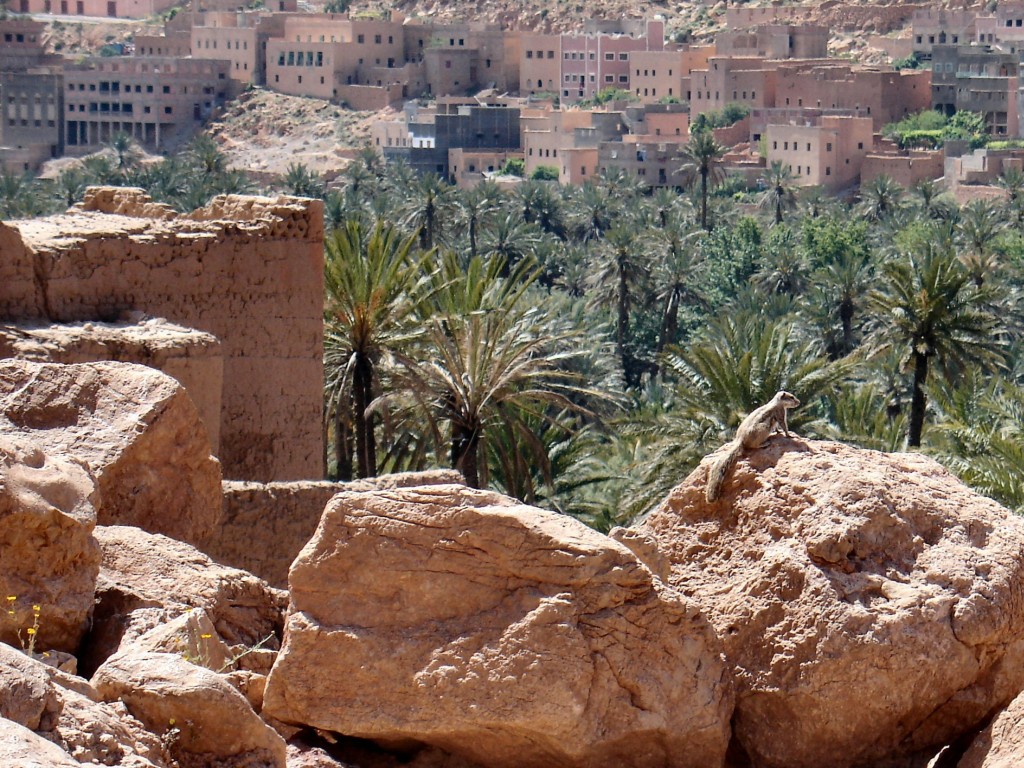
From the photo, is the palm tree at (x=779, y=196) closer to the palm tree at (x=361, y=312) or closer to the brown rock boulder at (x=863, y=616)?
the palm tree at (x=361, y=312)

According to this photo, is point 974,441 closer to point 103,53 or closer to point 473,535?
point 473,535

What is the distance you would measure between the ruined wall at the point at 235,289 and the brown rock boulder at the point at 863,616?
500 cm

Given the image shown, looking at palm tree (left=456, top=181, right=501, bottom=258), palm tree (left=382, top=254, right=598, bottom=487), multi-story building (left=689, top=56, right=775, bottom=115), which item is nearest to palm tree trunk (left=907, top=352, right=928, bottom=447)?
palm tree (left=382, top=254, right=598, bottom=487)

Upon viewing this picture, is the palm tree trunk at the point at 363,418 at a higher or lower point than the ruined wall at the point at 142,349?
lower

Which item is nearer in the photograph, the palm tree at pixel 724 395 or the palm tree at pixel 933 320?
the palm tree at pixel 724 395

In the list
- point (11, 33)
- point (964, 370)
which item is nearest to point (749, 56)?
point (11, 33)

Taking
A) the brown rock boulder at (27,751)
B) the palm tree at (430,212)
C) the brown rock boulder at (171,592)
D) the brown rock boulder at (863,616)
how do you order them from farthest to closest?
the palm tree at (430,212) < the brown rock boulder at (171,592) < the brown rock boulder at (863,616) < the brown rock boulder at (27,751)

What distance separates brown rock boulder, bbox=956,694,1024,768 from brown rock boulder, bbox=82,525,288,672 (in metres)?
1.63

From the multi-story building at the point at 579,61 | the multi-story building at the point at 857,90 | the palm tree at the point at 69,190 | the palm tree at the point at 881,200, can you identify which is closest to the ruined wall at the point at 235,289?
the palm tree at the point at 69,190

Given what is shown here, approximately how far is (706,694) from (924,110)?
283ft

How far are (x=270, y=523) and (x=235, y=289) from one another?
349 centimetres

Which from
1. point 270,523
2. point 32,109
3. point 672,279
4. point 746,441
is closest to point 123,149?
point 32,109

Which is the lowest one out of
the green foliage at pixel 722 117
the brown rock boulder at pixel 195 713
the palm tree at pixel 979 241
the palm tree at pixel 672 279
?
the palm tree at pixel 672 279

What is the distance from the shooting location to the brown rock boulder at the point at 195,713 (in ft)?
11.6
